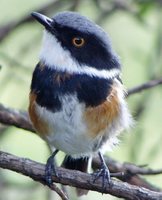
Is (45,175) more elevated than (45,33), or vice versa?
(45,33)

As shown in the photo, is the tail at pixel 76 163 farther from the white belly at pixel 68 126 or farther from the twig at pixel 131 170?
the white belly at pixel 68 126

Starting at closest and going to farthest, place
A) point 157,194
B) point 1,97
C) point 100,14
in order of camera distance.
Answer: point 157,194, point 100,14, point 1,97

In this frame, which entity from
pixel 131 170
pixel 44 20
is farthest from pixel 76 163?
pixel 44 20

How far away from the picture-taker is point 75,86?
4.87 meters

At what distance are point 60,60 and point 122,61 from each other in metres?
1.37

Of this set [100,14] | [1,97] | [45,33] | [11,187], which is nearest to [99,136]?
[45,33]

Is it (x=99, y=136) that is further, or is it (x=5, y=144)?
(x=5, y=144)

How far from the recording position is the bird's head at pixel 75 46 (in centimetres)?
484

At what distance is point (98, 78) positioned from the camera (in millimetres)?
4934

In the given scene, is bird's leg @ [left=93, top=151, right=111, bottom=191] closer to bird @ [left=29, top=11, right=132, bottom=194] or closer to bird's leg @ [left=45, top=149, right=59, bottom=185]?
bird @ [left=29, top=11, right=132, bottom=194]

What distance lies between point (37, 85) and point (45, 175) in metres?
0.71

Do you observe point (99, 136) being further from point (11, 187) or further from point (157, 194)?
point (11, 187)

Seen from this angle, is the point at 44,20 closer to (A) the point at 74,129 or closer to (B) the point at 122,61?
(A) the point at 74,129

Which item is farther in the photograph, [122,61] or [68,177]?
[122,61]
